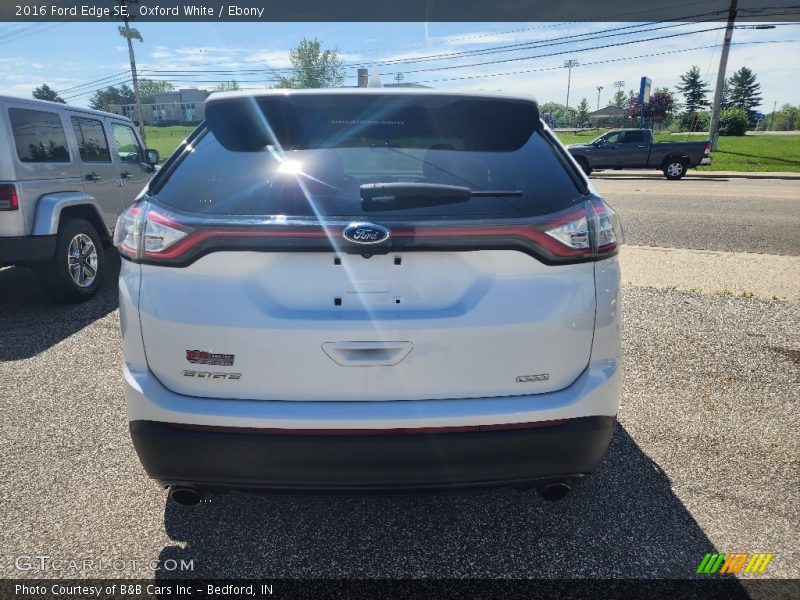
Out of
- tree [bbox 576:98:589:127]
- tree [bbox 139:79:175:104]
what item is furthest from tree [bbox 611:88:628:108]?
tree [bbox 139:79:175:104]

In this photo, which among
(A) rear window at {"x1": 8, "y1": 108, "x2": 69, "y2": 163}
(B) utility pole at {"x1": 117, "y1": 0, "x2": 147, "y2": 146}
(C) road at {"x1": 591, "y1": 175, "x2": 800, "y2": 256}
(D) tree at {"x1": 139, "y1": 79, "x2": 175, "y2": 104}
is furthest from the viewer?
(D) tree at {"x1": 139, "y1": 79, "x2": 175, "y2": 104}

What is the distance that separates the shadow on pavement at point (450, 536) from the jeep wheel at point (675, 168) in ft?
76.0

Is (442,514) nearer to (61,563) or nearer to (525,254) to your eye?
(525,254)

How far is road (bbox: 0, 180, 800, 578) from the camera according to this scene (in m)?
2.26

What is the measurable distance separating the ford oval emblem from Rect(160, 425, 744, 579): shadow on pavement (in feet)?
3.24

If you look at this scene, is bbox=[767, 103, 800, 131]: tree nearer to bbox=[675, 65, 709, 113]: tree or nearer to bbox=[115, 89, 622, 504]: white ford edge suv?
bbox=[675, 65, 709, 113]: tree

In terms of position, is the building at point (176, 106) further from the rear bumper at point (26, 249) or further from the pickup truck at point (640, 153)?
the rear bumper at point (26, 249)

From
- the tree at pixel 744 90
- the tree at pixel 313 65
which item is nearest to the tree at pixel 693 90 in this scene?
the tree at pixel 744 90

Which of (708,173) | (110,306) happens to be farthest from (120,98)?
(110,306)

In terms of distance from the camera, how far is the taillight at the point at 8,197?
5242 mm

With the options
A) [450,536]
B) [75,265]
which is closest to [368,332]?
[450,536]

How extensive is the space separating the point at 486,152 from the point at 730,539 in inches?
79.1

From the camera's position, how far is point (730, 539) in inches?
93.2

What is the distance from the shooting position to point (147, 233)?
74.4 inches
